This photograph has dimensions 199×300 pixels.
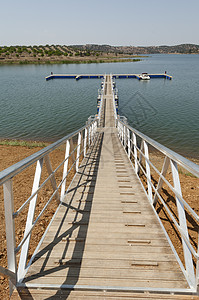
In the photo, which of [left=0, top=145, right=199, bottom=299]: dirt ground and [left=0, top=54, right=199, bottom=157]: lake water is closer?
[left=0, top=145, right=199, bottom=299]: dirt ground

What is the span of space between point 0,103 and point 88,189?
23919 millimetres

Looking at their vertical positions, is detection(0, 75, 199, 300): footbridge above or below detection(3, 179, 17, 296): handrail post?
below

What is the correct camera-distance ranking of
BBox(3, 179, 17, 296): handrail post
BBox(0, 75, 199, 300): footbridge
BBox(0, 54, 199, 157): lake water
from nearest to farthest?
BBox(3, 179, 17, 296): handrail post < BBox(0, 75, 199, 300): footbridge < BBox(0, 54, 199, 157): lake water

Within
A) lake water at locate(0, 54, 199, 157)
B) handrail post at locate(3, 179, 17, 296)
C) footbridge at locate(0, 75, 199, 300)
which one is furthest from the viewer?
lake water at locate(0, 54, 199, 157)

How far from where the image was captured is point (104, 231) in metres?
2.71

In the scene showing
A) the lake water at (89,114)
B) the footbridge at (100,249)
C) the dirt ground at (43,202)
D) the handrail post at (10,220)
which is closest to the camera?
the handrail post at (10,220)

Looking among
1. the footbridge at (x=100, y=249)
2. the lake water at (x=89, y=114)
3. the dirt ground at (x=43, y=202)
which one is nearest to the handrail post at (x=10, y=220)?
the footbridge at (x=100, y=249)

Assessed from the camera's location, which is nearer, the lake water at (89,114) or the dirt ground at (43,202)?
the dirt ground at (43,202)

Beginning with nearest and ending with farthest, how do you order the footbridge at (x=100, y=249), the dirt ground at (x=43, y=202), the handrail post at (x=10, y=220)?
1. the handrail post at (x=10, y=220)
2. the footbridge at (x=100, y=249)
3. the dirt ground at (x=43, y=202)

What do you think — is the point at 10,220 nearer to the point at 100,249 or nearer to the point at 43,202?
the point at 100,249

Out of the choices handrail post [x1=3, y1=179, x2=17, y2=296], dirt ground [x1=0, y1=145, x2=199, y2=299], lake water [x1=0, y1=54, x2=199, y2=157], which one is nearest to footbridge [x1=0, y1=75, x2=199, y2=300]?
handrail post [x1=3, y1=179, x2=17, y2=296]

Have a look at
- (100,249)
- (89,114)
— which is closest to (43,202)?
(100,249)

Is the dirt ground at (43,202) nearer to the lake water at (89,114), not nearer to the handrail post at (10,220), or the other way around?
the handrail post at (10,220)

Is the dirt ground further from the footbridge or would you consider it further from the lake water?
the lake water
